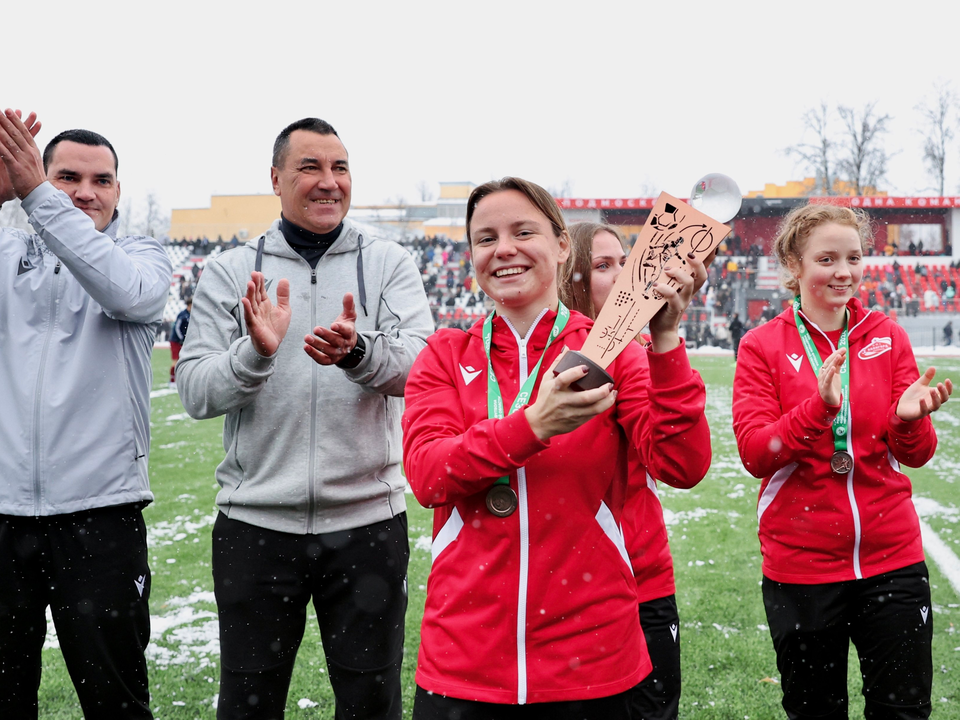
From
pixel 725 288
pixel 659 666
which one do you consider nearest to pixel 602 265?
pixel 659 666

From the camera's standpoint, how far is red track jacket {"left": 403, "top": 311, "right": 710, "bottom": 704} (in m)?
1.73

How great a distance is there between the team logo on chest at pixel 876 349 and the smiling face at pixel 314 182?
181cm

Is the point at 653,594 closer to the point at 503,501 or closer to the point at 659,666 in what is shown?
the point at 659,666

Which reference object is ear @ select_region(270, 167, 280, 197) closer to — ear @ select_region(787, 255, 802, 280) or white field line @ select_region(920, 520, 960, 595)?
ear @ select_region(787, 255, 802, 280)

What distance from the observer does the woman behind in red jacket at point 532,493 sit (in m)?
1.71

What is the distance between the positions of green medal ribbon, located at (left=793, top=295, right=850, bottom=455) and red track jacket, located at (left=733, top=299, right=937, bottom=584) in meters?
0.02

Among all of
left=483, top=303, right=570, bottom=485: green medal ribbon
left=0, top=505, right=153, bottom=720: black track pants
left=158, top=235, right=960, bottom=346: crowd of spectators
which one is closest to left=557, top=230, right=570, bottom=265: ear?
left=483, top=303, right=570, bottom=485: green medal ribbon

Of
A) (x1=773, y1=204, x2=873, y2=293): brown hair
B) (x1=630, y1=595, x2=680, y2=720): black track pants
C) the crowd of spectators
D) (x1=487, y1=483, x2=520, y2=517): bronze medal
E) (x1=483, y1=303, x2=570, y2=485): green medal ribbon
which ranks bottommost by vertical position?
(x1=630, y1=595, x2=680, y2=720): black track pants

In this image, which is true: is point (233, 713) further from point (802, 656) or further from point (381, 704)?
point (802, 656)

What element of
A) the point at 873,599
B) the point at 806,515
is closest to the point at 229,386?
the point at 806,515

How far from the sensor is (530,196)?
78.2 inches

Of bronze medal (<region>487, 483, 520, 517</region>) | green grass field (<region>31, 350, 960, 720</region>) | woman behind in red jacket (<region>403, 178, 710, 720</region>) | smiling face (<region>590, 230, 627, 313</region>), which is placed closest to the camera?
woman behind in red jacket (<region>403, 178, 710, 720</region>)

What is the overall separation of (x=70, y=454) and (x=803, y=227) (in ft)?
8.46

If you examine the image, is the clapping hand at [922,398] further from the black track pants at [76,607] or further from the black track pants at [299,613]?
the black track pants at [76,607]
